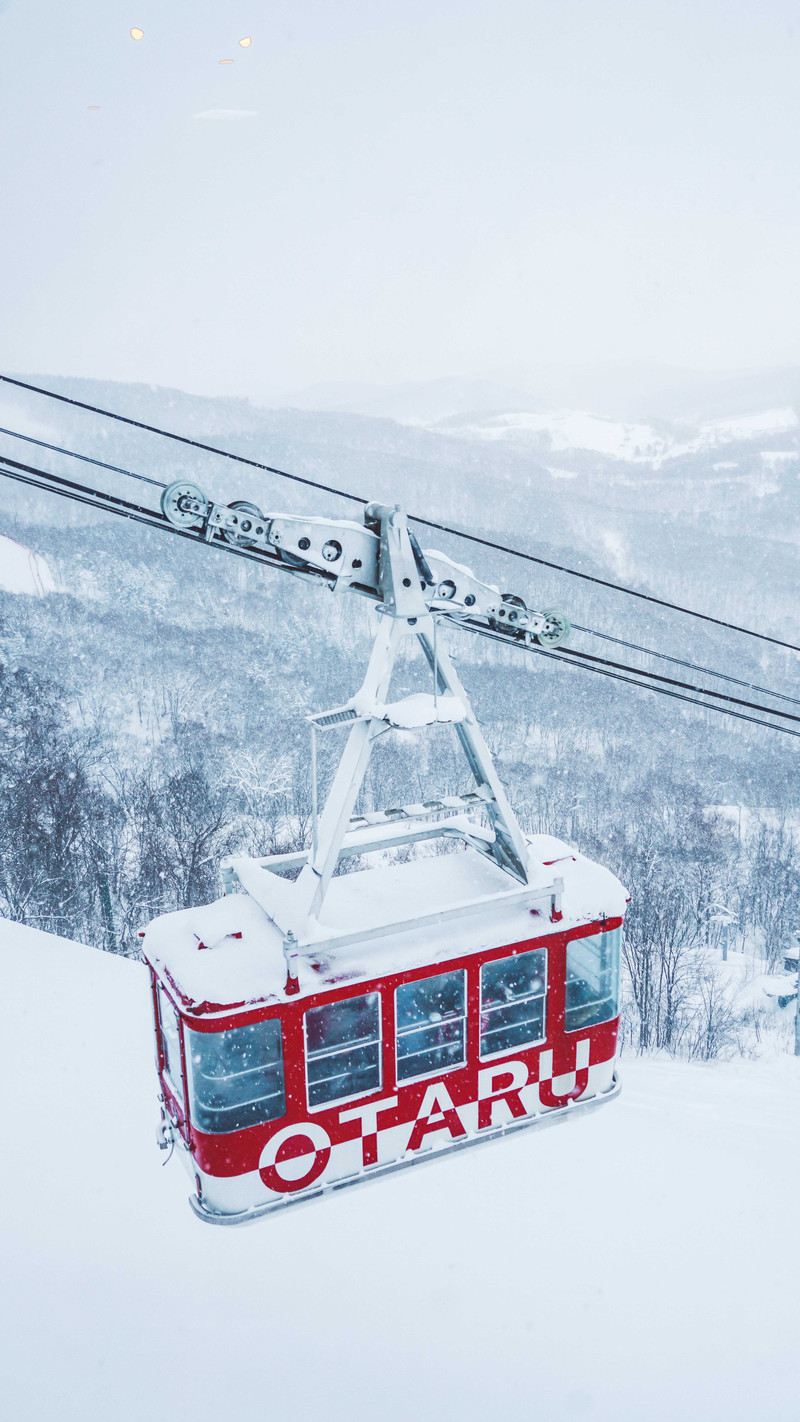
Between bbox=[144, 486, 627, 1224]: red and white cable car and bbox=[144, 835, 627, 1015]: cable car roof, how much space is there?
2 centimetres

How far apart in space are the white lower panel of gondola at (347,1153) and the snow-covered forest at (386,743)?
2165cm

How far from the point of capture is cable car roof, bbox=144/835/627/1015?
7074 millimetres

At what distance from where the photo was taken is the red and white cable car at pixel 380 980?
23.0 ft

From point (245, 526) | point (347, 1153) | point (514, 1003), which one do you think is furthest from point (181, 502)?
point (347, 1153)

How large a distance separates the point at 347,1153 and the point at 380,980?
5.06ft

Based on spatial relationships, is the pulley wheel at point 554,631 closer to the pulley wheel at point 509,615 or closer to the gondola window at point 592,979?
the pulley wheel at point 509,615

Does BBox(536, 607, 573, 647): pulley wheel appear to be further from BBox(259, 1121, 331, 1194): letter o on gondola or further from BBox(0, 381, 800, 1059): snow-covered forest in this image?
BBox(0, 381, 800, 1059): snow-covered forest

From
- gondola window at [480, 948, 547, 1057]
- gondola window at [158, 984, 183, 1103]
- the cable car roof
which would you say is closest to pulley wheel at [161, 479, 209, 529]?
the cable car roof

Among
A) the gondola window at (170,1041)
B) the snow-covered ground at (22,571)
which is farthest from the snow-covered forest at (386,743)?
the gondola window at (170,1041)

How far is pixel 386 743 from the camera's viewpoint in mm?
55156

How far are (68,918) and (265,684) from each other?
48.1m

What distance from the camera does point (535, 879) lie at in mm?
8180

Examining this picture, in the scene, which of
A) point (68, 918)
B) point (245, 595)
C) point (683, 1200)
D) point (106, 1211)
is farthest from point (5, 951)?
point (245, 595)

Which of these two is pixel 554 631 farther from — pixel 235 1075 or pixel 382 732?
pixel 235 1075
